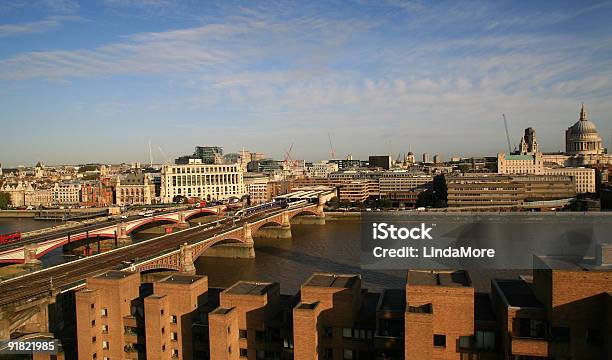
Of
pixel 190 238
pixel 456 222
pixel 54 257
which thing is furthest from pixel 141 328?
pixel 456 222

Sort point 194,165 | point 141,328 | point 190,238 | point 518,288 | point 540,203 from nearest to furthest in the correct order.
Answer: point 518,288, point 141,328, point 190,238, point 540,203, point 194,165

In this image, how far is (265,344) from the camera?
938 centimetres

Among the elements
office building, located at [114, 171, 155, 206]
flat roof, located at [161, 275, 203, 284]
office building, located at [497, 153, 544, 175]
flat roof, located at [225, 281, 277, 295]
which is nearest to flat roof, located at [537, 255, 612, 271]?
flat roof, located at [225, 281, 277, 295]

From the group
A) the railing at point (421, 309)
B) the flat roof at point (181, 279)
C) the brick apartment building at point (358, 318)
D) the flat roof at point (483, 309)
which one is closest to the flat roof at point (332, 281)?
the brick apartment building at point (358, 318)

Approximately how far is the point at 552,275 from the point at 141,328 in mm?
8043

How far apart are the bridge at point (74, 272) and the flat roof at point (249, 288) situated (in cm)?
754

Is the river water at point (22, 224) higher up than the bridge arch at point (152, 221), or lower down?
lower down

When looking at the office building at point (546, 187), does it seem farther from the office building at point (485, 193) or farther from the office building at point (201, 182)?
the office building at point (201, 182)

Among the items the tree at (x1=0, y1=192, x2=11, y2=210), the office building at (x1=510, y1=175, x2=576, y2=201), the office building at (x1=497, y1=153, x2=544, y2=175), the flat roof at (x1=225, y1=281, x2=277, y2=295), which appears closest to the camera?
the flat roof at (x1=225, y1=281, x2=277, y2=295)

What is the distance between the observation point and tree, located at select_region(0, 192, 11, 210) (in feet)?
220

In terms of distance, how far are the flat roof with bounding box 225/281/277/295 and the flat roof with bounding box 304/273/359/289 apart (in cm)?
91

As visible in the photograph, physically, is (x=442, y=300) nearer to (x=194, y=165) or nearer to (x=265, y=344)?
(x=265, y=344)

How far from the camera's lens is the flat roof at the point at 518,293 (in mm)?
7926

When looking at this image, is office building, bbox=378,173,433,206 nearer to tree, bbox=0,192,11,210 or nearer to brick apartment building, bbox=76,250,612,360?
tree, bbox=0,192,11,210
